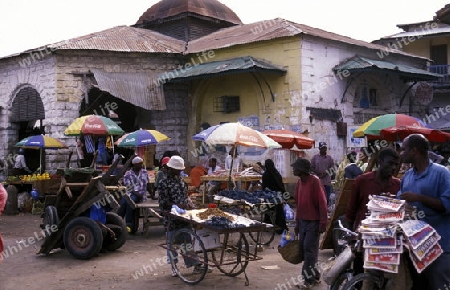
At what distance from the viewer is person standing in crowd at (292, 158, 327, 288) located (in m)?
6.99

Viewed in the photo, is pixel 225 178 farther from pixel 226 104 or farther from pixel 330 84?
pixel 226 104

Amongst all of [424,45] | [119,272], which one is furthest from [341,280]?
[424,45]

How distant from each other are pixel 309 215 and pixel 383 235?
236 centimetres

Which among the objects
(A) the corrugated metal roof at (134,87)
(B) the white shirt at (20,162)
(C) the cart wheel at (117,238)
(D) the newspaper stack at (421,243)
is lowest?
(C) the cart wheel at (117,238)

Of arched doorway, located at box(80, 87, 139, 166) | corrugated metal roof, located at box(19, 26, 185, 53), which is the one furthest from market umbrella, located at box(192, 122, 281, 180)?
corrugated metal roof, located at box(19, 26, 185, 53)

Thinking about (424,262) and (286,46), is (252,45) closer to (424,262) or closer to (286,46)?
(286,46)

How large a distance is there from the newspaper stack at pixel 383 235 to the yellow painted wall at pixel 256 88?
12.1 metres

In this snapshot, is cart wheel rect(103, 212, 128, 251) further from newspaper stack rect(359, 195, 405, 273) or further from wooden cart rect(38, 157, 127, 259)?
newspaper stack rect(359, 195, 405, 273)

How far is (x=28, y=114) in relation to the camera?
1878cm

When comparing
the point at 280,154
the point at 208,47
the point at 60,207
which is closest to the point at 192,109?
the point at 208,47

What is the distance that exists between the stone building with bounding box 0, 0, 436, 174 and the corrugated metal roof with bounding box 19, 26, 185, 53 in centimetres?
4

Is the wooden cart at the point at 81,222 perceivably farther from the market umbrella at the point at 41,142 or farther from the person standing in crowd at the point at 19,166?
the person standing in crowd at the point at 19,166

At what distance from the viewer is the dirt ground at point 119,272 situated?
7.47 m

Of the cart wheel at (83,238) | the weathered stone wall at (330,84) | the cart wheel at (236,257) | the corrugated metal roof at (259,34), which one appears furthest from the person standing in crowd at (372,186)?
the corrugated metal roof at (259,34)
